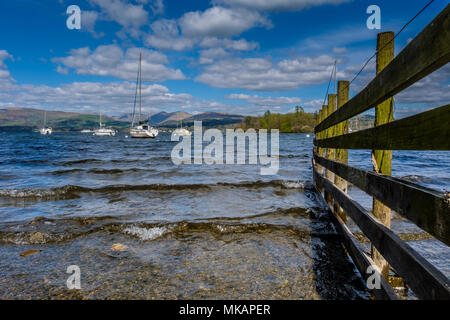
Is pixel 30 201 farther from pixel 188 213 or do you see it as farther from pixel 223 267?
pixel 223 267

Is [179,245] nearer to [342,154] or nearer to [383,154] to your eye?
[383,154]

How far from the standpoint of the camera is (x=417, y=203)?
1.85 meters

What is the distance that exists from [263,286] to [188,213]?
3802 mm

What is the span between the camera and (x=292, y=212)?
7.03 m

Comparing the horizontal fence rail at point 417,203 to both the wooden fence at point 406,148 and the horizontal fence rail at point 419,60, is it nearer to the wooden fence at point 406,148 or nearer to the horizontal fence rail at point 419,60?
the wooden fence at point 406,148

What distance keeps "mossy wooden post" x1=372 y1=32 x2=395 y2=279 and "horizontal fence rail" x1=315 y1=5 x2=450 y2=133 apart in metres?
0.34

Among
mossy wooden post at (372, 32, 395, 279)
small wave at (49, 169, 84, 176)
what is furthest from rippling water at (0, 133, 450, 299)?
small wave at (49, 169, 84, 176)

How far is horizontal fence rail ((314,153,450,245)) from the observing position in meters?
1.58

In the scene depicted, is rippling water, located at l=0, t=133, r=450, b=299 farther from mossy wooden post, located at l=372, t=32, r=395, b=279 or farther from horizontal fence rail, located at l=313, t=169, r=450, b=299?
horizontal fence rail, located at l=313, t=169, r=450, b=299

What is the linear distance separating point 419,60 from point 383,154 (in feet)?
4.48

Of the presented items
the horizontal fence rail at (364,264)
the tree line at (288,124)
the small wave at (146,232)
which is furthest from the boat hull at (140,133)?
the tree line at (288,124)

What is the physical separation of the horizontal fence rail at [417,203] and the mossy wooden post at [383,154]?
12.2 inches

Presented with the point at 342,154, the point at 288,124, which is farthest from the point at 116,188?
the point at 288,124
